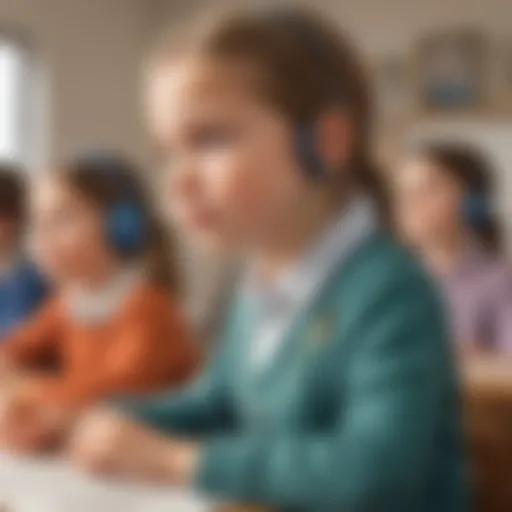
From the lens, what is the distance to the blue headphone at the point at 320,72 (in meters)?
0.74

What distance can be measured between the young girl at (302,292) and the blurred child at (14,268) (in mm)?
962

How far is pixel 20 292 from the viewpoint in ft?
6.14

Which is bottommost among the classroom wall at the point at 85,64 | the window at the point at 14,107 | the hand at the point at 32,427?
the hand at the point at 32,427

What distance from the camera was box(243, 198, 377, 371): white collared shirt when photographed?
0.76m

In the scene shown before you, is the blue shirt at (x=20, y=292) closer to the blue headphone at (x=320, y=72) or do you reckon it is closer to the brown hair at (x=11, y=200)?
the brown hair at (x=11, y=200)

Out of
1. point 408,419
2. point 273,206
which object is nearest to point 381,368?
point 408,419

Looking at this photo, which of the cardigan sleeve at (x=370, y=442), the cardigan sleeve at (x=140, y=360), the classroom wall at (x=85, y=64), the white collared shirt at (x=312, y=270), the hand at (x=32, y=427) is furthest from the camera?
the classroom wall at (x=85, y=64)

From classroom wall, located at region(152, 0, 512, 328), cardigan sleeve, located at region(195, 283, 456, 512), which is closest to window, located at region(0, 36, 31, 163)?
classroom wall, located at region(152, 0, 512, 328)

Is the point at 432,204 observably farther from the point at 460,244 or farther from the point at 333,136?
the point at 333,136

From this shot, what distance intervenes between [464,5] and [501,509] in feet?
6.89

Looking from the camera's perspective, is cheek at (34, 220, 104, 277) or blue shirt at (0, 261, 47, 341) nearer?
cheek at (34, 220, 104, 277)

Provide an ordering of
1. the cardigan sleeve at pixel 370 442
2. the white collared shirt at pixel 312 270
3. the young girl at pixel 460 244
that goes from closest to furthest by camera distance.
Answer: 1. the cardigan sleeve at pixel 370 442
2. the white collared shirt at pixel 312 270
3. the young girl at pixel 460 244

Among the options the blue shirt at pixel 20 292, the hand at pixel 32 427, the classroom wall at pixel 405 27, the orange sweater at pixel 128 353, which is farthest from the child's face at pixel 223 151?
the classroom wall at pixel 405 27

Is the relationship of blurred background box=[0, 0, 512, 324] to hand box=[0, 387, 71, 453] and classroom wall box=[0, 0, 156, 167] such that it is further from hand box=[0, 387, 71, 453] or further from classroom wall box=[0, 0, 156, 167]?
hand box=[0, 387, 71, 453]
